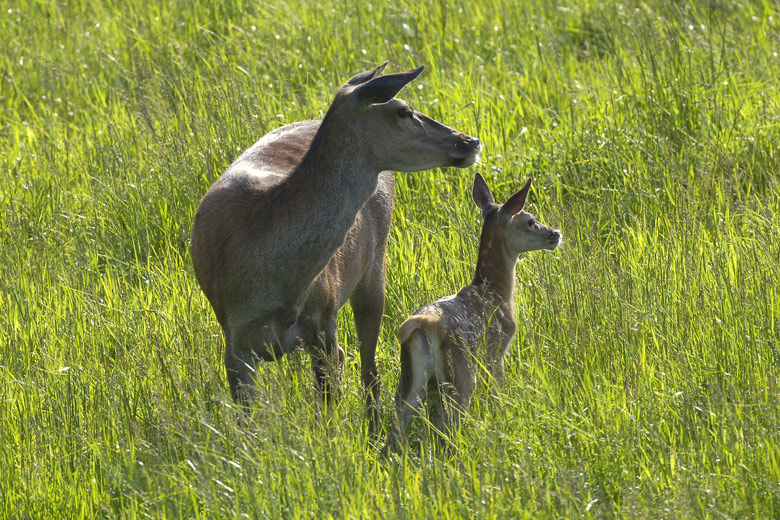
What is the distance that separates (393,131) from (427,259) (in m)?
1.62

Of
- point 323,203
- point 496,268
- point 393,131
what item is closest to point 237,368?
point 323,203

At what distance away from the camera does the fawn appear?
5.02 m

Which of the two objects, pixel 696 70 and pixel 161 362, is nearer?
pixel 161 362

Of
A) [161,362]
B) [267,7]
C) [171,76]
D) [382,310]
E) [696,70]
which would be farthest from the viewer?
[267,7]

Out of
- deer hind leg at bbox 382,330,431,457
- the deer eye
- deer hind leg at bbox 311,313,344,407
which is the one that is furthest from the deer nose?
deer hind leg at bbox 311,313,344,407

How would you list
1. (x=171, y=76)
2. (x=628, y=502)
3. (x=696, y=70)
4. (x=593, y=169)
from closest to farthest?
1. (x=628, y=502)
2. (x=593, y=169)
3. (x=696, y=70)
4. (x=171, y=76)

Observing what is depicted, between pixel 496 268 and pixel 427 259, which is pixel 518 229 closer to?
pixel 496 268

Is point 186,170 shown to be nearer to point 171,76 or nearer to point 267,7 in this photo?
point 171,76

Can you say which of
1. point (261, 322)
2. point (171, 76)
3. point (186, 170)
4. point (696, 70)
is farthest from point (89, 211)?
point (696, 70)

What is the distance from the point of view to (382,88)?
4.77 m

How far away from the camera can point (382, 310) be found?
19.3 feet

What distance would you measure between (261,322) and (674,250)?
7.87 feet

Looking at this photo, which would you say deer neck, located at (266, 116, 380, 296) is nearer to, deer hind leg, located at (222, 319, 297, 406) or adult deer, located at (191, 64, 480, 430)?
adult deer, located at (191, 64, 480, 430)

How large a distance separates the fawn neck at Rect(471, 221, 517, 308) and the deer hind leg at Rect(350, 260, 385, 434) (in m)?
0.50
